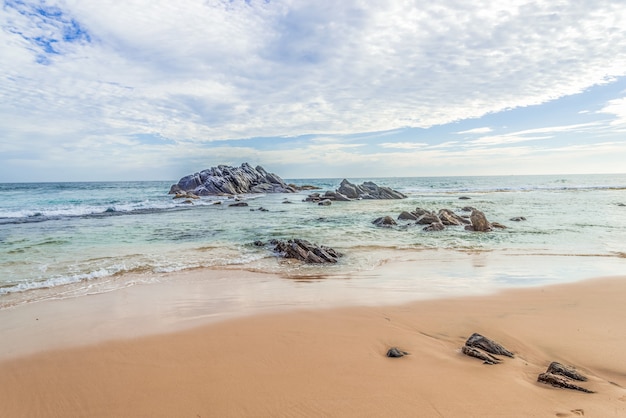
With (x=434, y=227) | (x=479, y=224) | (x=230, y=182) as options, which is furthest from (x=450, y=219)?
(x=230, y=182)

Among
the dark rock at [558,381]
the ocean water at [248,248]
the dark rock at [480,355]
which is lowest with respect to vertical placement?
the ocean water at [248,248]

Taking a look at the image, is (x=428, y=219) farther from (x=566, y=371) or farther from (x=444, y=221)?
(x=566, y=371)

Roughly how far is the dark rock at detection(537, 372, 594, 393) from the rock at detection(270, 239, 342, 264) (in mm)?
6990

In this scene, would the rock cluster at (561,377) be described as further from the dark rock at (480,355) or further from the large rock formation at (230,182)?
the large rock formation at (230,182)

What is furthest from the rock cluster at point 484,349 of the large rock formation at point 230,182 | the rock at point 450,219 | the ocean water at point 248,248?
the large rock formation at point 230,182

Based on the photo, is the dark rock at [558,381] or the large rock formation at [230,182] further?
the large rock formation at [230,182]

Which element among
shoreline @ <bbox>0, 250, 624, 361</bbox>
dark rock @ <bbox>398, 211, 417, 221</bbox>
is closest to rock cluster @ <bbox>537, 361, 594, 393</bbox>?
shoreline @ <bbox>0, 250, 624, 361</bbox>

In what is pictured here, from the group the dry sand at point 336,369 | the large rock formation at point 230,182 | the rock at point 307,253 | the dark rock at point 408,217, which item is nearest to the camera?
the dry sand at point 336,369

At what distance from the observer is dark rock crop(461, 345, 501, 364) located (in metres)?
4.24

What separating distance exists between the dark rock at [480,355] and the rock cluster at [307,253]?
6.16 m

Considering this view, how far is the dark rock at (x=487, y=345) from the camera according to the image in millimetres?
4488

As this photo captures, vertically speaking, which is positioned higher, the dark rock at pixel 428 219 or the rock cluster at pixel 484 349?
the dark rock at pixel 428 219

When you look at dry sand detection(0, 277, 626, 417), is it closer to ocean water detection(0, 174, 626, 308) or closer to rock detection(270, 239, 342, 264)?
ocean water detection(0, 174, 626, 308)

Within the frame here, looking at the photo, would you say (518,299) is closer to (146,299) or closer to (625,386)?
(625,386)
